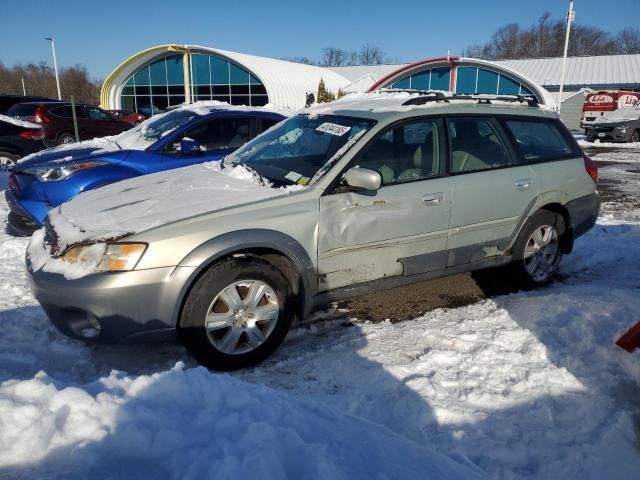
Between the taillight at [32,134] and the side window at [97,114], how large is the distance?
16.1 ft

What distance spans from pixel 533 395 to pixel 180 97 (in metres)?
33.6

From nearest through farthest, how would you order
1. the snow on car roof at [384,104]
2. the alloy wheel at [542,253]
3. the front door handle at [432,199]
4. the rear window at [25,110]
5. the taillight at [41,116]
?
the front door handle at [432,199], the snow on car roof at [384,104], the alloy wheel at [542,253], the taillight at [41,116], the rear window at [25,110]

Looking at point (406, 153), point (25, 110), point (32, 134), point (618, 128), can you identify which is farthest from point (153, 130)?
point (618, 128)

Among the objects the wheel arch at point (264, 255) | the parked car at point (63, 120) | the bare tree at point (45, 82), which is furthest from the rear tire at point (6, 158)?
the bare tree at point (45, 82)

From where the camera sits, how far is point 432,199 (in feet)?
12.2

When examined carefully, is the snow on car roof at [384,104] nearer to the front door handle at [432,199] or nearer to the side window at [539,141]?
the side window at [539,141]

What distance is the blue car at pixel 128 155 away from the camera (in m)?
5.33

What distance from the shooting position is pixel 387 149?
12.1 ft

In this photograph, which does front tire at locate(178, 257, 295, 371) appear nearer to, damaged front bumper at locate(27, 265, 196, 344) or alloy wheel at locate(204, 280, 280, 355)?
alloy wheel at locate(204, 280, 280, 355)

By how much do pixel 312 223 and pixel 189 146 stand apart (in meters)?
2.92

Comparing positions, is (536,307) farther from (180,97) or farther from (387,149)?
(180,97)

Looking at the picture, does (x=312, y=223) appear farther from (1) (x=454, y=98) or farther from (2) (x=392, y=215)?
(1) (x=454, y=98)

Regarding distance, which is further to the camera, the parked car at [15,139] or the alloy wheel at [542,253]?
the parked car at [15,139]

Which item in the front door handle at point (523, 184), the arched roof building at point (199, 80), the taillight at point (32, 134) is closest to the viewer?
the front door handle at point (523, 184)
